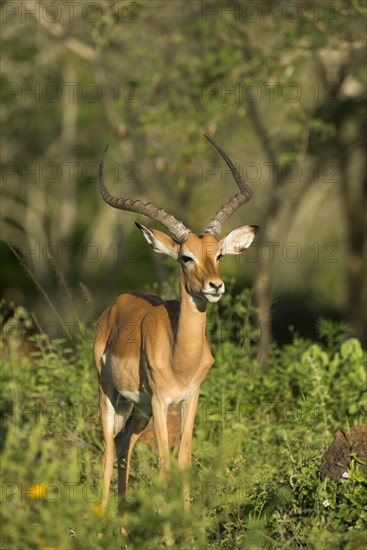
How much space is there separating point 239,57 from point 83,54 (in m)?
3.54

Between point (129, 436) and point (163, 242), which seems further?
point (129, 436)

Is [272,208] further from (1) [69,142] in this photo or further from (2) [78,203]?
(2) [78,203]

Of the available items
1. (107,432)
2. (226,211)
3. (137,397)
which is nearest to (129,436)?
(107,432)

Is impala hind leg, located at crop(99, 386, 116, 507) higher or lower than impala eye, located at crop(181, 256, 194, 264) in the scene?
lower

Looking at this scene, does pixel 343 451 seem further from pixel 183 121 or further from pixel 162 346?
pixel 183 121

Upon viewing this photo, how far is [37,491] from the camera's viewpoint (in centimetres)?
482

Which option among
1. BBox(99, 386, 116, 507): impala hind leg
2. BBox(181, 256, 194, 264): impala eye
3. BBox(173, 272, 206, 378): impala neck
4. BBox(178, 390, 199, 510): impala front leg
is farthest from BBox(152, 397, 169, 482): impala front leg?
BBox(181, 256, 194, 264): impala eye

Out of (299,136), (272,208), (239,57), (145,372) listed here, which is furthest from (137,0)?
(145,372)

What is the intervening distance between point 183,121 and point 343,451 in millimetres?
6634

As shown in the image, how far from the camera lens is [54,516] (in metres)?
4.67

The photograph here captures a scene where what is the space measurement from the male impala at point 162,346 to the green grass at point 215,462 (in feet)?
0.86

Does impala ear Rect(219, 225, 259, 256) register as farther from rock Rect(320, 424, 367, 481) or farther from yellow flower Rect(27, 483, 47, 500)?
yellow flower Rect(27, 483, 47, 500)

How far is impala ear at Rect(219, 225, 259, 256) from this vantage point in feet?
22.7

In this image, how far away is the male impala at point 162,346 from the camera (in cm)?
668
